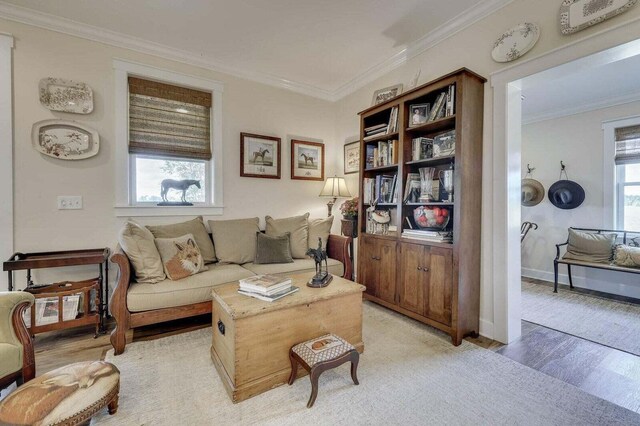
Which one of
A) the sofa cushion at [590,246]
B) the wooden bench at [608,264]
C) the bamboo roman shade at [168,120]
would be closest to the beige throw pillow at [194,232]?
the bamboo roman shade at [168,120]

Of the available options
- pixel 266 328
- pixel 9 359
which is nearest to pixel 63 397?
pixel 9 359

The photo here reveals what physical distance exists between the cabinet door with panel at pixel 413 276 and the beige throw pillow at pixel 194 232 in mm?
1934

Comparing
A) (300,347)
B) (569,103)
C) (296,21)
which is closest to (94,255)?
(300,347)

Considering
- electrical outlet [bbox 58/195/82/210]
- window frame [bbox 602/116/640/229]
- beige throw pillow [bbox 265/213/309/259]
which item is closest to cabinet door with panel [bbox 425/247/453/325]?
beige throw pillow [bbox 265/213/309/259]

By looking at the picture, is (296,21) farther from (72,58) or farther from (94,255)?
(94,255)

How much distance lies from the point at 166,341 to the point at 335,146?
3.18m

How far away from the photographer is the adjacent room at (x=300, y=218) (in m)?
1.58

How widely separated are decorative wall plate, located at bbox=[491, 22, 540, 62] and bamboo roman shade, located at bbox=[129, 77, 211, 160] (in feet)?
9.52

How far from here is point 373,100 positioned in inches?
132

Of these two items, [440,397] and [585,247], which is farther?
[585,247]

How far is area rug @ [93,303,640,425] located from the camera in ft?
4.67

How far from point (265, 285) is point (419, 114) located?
6.75ft

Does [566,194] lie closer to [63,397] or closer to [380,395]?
[380,395]

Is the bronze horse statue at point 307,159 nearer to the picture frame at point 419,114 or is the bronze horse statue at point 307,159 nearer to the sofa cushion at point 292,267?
the sofa cushion at point 292,267
